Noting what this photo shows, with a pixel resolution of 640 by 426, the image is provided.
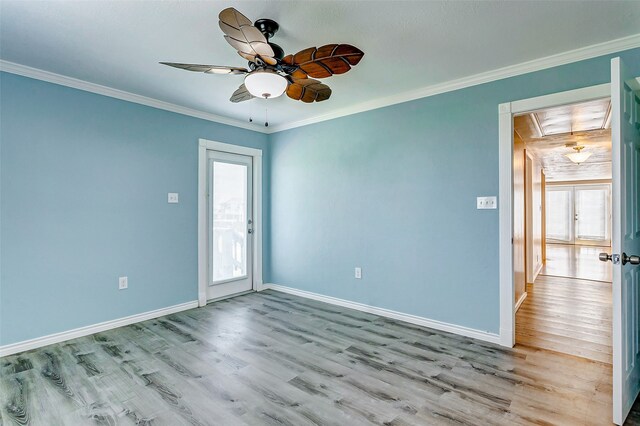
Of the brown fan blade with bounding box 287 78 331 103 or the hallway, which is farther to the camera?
the hallway

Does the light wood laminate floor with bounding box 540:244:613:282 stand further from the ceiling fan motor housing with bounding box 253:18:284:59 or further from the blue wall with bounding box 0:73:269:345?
the blue wall with bounding box 0:73:269:345

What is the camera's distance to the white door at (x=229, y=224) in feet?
13.6

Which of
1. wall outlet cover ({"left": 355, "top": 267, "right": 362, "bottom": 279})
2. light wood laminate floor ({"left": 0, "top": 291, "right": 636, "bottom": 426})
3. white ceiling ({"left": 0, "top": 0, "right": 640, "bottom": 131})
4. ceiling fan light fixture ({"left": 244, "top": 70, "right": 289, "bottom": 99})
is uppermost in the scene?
white ceiling ({"left": 0, "top": 0, "right": 640, "bottom": 131})

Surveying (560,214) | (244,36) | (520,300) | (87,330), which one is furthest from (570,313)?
(560,214)

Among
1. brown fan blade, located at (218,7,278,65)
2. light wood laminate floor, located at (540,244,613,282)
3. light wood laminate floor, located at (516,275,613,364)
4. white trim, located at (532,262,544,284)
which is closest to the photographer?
brown fan blade, located at (218,7,278,65)

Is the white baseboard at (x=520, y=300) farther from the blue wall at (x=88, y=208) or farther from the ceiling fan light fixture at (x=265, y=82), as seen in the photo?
the blue wall at (x=88, y=208)

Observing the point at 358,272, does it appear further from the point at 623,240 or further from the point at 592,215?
the point at 592,215

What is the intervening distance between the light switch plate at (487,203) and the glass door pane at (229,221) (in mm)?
3098

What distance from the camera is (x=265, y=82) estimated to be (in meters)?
2.00

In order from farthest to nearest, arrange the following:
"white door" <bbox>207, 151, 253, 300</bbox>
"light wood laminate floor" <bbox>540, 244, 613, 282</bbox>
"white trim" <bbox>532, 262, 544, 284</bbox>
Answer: "light wood laminate floor" <bbox>540, 244, 613, 282</bbox> < "white trim" <bbox>532, 262, 544, 284</bbox> < "white door" <bbox>207, 151, 253, 300</bbox>

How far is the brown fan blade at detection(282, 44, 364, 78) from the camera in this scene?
1.78 meters

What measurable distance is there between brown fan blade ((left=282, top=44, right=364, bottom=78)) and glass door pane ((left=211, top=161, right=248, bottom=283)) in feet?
8.38

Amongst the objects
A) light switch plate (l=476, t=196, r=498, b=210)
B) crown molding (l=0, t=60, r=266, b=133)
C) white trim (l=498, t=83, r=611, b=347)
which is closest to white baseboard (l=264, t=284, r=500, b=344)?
white trim (l=498, t=83, r=611, b=347)

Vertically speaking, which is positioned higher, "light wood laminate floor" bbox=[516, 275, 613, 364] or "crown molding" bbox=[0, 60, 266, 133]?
"crown molding" bbox=[0, 60, 266, 133]
